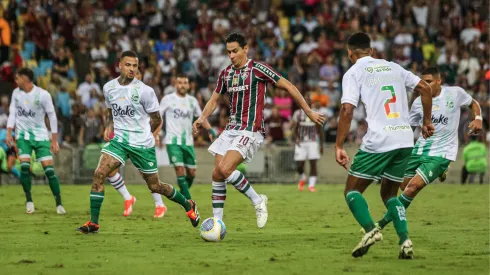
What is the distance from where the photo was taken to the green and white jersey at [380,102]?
33.6 ft

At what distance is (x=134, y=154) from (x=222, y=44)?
19492 mm

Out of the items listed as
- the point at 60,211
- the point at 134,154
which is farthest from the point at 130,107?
the point at 60,211

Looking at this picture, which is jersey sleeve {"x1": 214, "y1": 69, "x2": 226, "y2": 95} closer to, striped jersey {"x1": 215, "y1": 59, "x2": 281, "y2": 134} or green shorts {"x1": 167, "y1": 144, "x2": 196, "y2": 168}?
striped jersey {"x1": 215, "y1": 59, "x2": 281, "y2": 134}

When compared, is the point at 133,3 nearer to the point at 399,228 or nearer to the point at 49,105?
the point at 49,105

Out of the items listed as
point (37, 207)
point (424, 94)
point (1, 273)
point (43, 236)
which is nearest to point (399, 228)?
point (424, 94)

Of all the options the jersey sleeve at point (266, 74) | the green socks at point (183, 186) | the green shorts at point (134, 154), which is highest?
the jersey sleeve at point (266, 74)

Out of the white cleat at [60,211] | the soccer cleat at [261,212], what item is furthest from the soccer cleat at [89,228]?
the white cleat at [60,211]

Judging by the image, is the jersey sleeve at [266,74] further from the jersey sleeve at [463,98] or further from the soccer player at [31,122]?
the soccer player at [31,122]

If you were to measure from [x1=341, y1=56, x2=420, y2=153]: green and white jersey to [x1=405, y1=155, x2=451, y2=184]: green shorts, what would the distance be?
323cm

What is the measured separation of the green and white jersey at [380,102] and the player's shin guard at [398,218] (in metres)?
0.66

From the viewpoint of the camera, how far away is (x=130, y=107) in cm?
1393

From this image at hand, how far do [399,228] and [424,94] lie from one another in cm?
151

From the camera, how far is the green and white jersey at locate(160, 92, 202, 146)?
19.2 meters

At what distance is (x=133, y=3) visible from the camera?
116 feet
